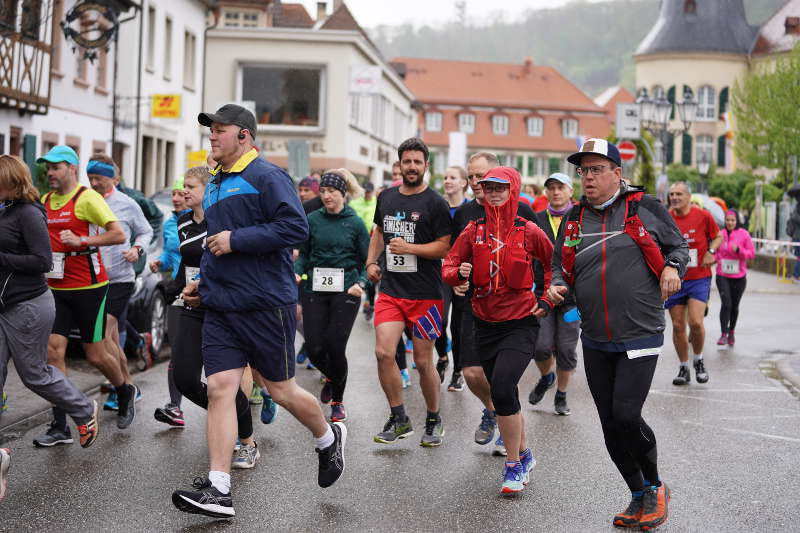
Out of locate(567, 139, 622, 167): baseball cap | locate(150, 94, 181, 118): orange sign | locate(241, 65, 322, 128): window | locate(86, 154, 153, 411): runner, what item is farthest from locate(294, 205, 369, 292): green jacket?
locate(241, 65, 322, 128): window

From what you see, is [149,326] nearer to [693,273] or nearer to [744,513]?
[693,273]

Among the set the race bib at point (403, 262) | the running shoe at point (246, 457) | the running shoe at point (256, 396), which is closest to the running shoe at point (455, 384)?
the running shoe at point (256, 396)

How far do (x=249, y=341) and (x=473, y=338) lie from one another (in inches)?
70.1

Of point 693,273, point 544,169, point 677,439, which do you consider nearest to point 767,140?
point 693,273

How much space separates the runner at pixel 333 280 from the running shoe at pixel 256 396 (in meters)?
0.56

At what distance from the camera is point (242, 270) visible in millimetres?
6207

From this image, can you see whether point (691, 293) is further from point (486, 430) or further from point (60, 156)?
point (60, 156)

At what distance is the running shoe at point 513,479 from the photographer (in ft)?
22.1

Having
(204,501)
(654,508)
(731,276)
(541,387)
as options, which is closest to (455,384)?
(541,387)

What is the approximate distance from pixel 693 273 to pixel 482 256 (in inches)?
211

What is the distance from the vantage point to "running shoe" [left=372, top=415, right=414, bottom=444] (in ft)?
26.8

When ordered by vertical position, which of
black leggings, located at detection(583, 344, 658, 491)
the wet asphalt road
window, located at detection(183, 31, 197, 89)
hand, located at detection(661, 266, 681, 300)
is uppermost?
window, located at detection(183, 31, 197, 89)

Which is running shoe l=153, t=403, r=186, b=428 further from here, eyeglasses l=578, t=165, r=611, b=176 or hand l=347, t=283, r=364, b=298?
eyeglasses l=578, t=165, r=611, b=176

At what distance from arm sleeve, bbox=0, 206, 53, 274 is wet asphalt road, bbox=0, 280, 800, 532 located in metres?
1.18
